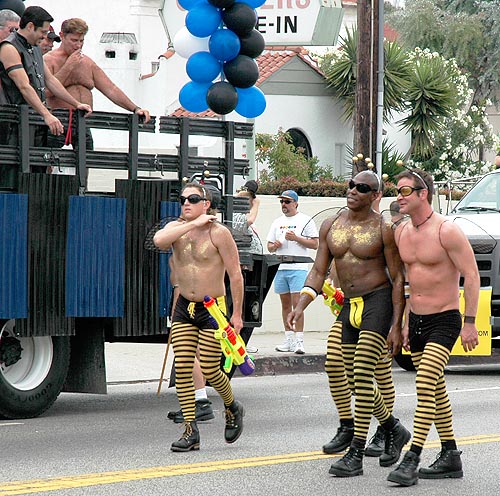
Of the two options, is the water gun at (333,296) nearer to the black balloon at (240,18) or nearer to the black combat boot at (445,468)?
the black combat boot at (445,468)

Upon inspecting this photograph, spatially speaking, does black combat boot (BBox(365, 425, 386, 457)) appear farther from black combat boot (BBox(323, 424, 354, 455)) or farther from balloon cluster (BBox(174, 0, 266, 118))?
balloon cluster (BBox(174, 0, 266, 118))

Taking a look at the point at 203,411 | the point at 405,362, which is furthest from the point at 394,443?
the point at 405,362

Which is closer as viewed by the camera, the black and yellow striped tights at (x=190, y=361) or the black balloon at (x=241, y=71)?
the black and yellow striped tights at (x=190, y=361)

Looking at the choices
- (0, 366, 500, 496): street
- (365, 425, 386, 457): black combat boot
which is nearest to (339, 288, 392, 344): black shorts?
(365, 425, 386, 457): black combat boot

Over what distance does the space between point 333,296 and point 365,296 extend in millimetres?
469

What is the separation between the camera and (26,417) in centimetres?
1137

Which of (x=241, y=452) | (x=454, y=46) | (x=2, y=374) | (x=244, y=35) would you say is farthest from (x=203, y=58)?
(x=454, y=46)

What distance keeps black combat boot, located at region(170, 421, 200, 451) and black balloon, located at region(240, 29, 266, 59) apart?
6.85 m

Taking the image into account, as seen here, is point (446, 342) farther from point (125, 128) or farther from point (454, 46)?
point (454, 46)

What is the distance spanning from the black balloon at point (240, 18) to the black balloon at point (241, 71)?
326mm

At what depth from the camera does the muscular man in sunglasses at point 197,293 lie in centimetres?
974

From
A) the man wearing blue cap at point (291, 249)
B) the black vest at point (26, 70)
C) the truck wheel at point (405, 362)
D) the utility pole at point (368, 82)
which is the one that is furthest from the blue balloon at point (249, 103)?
the black vest at point (26, 70)

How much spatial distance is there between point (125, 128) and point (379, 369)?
3.96m

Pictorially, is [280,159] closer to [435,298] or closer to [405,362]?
[405,362]
